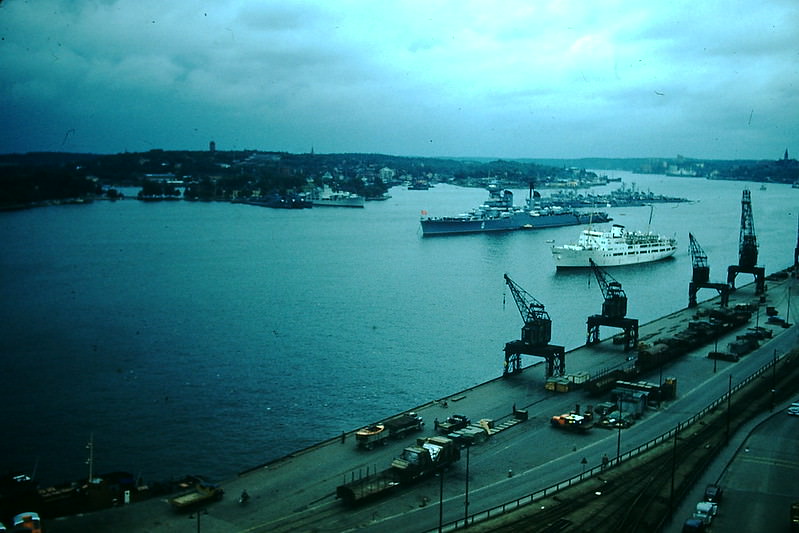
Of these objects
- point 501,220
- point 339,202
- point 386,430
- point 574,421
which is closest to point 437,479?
point 386,430

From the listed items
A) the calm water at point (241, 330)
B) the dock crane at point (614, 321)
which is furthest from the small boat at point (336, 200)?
the dock crane at point (614, 321)

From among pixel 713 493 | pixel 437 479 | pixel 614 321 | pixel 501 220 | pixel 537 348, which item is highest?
pixel 501 220

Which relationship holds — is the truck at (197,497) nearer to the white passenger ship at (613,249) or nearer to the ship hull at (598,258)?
the ship hull at (598,258)

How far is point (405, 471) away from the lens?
12656 millimetres

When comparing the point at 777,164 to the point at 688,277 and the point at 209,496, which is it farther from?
the point at 209,496

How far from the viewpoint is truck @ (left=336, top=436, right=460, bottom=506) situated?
468 inches

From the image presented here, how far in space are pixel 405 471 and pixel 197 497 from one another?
356 cm

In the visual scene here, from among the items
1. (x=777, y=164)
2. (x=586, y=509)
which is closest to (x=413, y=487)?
(x=586, y=509)

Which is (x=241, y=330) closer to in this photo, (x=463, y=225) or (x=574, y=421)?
(x=574, y=421)

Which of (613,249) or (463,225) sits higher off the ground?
(463,225)

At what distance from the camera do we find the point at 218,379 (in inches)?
775

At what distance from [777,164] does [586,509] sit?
176 metres

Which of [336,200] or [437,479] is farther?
[336,200]

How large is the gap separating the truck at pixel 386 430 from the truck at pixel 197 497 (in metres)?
3.14
